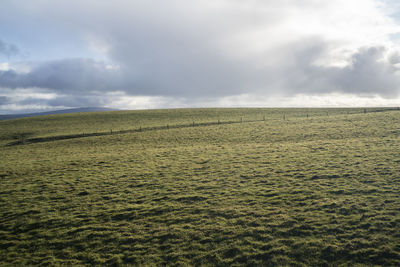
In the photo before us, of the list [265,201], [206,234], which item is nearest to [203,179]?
[265,201]

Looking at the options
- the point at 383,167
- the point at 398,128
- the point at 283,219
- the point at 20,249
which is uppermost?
the point at 398,128

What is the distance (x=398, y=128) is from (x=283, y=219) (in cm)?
3859

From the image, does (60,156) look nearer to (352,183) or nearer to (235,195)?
(235,195)

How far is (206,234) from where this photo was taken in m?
12.3

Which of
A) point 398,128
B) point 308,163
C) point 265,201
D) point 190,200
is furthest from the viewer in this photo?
point 398,128

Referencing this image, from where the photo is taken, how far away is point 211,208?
A: 15.1 meters

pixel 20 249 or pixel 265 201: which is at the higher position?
pixel 265 201

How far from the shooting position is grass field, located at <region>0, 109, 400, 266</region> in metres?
10.9

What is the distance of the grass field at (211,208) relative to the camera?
10.9 meters

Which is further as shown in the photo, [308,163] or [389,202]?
[308,163]

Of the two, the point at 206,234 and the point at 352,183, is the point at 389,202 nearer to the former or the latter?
the point at 352,183

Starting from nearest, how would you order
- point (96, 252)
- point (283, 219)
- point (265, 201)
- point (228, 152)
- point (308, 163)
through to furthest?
point (96, 252)
point (283, 219)
point (265, 201)
point (308, 163)
point (228, 152)

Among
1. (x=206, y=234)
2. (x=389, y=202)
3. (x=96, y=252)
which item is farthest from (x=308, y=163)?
(x=96, y=252)

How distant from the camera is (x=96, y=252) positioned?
37.8 ft
